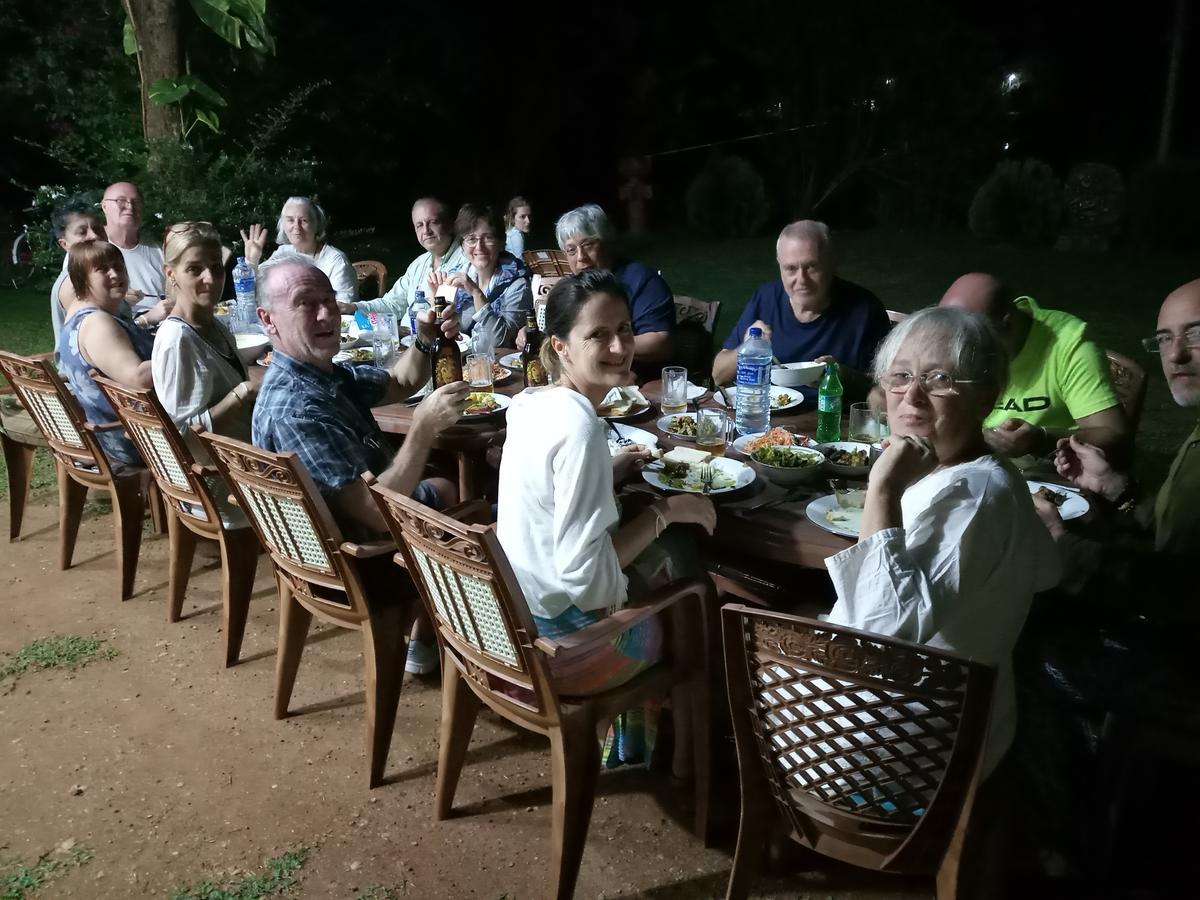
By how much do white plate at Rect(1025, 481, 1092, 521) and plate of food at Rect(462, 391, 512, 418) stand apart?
1640mm

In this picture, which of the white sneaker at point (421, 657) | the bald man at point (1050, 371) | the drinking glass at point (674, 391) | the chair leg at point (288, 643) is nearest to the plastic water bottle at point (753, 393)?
the drinking glass at point (674, 391)

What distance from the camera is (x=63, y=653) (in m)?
3.53

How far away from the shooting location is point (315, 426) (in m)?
2.62

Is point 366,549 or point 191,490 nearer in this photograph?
point 366,549

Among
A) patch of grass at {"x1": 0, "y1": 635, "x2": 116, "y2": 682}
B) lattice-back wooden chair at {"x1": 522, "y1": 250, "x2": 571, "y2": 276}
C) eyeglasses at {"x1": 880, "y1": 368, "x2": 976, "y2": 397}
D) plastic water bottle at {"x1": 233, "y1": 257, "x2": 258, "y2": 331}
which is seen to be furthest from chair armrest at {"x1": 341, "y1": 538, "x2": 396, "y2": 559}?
lattice-back wooden chair at {"x1": 522, "y1": 250, "x2": 571, "y2": 276}

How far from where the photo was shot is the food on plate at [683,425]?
2.96m

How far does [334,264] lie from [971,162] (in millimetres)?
12757

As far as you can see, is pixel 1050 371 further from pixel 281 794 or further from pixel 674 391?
pixel 281 794

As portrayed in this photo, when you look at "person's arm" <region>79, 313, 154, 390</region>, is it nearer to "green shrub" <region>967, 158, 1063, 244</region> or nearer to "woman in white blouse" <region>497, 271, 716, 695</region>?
"woman in white blouse" <region>497, 271, 716, 695</region>

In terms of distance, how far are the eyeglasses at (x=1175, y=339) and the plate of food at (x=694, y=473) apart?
1026mm

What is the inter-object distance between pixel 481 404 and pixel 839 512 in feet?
4.57

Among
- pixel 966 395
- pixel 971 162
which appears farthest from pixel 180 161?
pixel 971 162

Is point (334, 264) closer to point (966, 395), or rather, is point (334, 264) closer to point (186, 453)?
point (186, 453)

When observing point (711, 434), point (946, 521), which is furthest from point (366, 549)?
point (946, 521)
